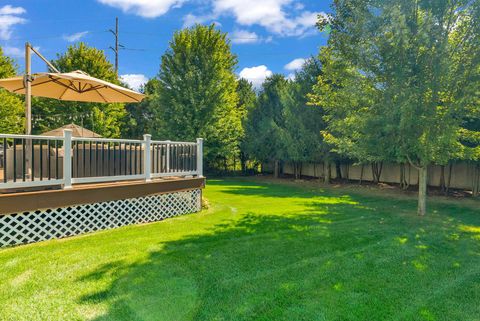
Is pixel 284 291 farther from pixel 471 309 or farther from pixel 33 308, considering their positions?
pixel 33 308

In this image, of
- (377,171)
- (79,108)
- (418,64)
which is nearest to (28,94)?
(418,64)

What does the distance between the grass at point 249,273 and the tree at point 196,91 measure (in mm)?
12365

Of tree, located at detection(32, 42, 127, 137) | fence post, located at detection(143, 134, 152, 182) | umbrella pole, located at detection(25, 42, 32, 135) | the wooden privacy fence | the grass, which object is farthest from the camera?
tree, located at detection(32, 42, 127, 137)

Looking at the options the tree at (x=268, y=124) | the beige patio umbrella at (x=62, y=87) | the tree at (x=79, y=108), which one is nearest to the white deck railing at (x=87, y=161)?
the beige patio umbrella at (x=62, y=87)

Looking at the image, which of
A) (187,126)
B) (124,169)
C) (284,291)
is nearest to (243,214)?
(124,169)

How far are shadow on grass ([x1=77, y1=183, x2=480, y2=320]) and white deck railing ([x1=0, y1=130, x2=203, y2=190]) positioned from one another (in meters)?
2.00

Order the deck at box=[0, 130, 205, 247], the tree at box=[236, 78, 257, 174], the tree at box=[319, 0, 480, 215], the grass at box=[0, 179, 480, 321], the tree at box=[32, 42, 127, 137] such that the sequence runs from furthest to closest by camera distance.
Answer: the tree at box=[236, 78, 257, 174]
the tree at box=[32, 42, 127, 137]
the tree at box=[319, 0, 480, 215]
the deck at box=[0, 130, 205, 247]
the grass at box=[0, 179, 480, 321]

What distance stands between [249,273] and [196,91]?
1580 centimetres

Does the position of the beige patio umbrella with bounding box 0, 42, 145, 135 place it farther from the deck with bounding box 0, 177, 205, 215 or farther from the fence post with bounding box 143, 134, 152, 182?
the deck with bounding box 0, 177, 205, 215

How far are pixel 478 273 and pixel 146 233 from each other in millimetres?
5043

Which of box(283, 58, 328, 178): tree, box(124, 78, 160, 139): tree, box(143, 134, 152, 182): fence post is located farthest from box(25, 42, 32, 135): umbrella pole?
box(124, 78, 160, 139): tree

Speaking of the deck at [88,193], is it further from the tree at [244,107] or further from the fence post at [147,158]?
the tree at [244,107]

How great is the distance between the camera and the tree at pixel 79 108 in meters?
19.0

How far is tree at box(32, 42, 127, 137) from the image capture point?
19.0 meters
